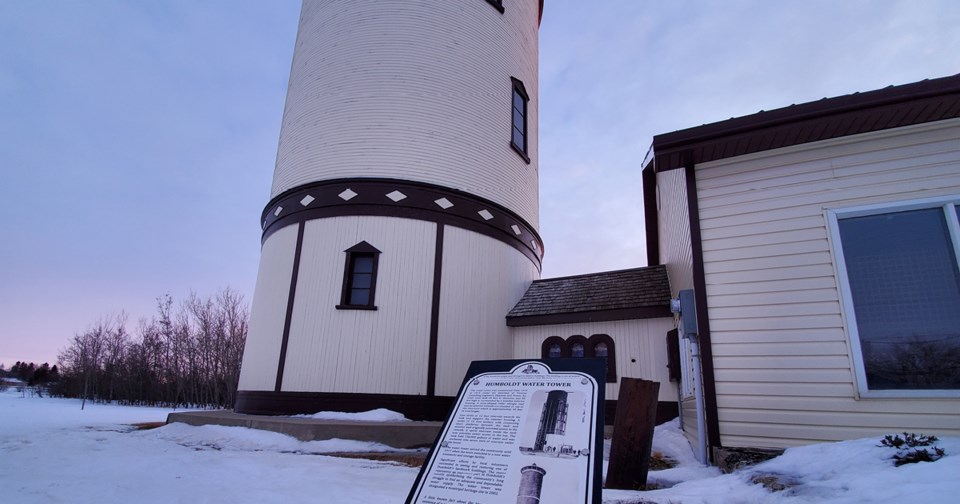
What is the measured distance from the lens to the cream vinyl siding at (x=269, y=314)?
10922 mm

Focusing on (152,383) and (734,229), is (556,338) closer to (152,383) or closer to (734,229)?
(734,229)

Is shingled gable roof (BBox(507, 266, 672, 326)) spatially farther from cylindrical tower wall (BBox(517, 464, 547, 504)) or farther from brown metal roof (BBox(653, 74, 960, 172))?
cylindrical tower wall (BBox(517, 464, 547, 504))

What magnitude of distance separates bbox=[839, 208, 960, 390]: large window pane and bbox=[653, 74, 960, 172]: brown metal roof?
1.04 metres

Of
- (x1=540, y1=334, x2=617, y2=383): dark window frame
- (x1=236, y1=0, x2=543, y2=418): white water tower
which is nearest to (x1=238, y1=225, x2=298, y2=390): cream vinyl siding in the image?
(x1=236, y1=0, x2=543, y2=418): white water tower

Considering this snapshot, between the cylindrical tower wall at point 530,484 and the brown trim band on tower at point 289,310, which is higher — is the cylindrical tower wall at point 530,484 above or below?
below

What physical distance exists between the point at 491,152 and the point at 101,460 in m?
10.1

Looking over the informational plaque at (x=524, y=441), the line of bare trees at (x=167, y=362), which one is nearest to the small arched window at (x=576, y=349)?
the informational plaque at (x=524, y=441)

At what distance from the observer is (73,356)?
40.2 m

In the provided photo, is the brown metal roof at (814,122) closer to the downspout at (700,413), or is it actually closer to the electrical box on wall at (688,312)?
the electrical box on wall at (688,312)

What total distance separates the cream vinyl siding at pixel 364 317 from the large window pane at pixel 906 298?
781cm

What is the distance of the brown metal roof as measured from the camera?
5.06m

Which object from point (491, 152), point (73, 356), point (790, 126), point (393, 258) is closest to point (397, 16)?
point (491, 152)

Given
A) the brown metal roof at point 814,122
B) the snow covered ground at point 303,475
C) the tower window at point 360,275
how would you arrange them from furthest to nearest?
the tower window at point 360,275, the brown metal roof at point 814,122, the snow covered ground at point 303,475

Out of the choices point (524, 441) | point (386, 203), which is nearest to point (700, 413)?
point (524, 441)
